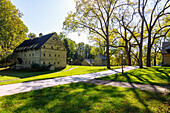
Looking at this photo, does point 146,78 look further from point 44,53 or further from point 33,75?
point 44,53

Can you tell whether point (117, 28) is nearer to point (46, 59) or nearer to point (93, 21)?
point (93, 21)

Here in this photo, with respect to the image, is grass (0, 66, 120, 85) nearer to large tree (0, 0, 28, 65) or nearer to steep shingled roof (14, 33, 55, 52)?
steep shingled roof (14, 33, 55, 52)

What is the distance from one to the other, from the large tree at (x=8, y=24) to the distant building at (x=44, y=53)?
14.5 ft

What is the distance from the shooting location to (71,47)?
232 feet

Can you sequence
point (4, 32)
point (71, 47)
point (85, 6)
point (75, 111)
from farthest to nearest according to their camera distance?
1. point (71, 47)
2. point (4, 32)
3. point (85, 6)
4. point (75, 111)

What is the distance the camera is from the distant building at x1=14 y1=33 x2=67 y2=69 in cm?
2822

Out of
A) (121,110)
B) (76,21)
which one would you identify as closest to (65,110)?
(121,110)

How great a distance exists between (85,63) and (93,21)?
40775mm

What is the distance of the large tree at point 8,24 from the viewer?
3120 centimetres

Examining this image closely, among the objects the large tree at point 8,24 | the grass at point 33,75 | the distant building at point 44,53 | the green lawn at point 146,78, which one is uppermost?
the large tree at point 8,24

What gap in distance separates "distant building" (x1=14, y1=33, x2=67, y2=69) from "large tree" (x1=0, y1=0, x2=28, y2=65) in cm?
441

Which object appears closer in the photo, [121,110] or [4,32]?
[121,110]

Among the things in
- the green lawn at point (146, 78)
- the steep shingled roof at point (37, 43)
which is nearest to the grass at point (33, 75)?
the green lawn at point (146, 78)

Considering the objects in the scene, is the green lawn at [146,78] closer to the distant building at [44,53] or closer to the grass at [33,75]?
the grass at [33,75]
